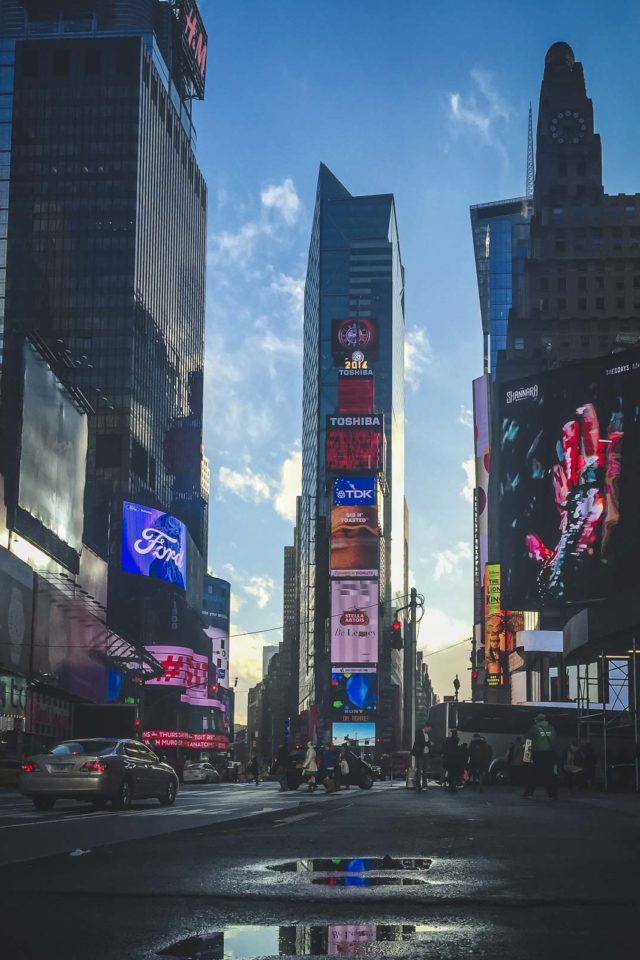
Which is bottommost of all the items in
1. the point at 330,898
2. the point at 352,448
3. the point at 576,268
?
the point at 330,898

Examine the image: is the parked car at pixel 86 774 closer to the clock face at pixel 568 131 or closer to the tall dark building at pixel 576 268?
the tall dark building at pixel 576 268

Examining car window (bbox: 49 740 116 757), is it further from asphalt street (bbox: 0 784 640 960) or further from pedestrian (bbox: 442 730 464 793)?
pedestrian (bbox: 442 730 464 793)

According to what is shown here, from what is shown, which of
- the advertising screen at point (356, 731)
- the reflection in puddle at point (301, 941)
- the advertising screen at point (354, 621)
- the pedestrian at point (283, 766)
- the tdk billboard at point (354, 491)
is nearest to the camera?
the reflection in puddle at point (301, 941)

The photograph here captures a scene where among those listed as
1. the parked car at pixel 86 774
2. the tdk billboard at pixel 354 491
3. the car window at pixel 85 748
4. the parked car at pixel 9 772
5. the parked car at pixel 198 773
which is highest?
the tdk billboard at pixel 354 491

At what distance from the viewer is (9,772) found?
155 ft

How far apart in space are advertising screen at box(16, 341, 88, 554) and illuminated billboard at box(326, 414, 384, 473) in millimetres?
67689

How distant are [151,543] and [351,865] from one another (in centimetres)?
11139

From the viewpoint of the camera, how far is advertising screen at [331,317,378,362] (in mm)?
169500

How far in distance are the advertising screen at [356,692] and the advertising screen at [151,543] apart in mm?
31244

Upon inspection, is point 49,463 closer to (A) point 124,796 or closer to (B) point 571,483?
(B) point 571,483

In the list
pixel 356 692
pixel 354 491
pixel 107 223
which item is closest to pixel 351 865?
pixel 356 692

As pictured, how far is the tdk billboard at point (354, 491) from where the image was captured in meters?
153

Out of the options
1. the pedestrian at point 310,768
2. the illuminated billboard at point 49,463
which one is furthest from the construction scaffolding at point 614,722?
the illuminated billboard at point 49,463

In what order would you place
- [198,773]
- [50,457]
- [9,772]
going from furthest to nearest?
[50,457]
[198,773]
[9,772]
